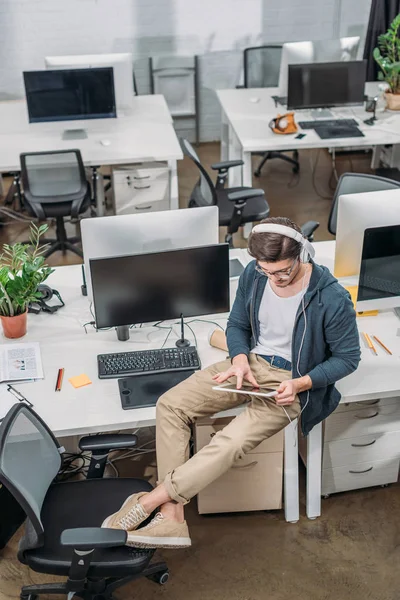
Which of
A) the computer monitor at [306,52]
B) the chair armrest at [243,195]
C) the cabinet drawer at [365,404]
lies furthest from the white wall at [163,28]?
the cabinet drawer at [365,404]

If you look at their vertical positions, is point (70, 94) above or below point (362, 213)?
above

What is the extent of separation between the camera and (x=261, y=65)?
635 cm

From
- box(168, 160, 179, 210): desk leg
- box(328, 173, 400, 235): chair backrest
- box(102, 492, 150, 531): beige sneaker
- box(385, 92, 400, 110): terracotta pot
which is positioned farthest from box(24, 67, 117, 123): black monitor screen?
box(102, 492, 150, 531): beige sneaker

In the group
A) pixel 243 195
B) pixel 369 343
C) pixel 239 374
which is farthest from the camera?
pixel 243 195

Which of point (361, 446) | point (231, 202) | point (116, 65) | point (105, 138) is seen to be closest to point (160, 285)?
point (361, 446)

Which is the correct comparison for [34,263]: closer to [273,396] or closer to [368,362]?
[273,396]

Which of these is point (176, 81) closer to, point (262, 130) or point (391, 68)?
point (262, 130)

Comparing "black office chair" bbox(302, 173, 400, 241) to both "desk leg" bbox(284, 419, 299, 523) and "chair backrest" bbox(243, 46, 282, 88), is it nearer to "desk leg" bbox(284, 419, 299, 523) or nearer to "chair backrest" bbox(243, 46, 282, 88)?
"desk leg" bbox(284, 419, 299, 523)

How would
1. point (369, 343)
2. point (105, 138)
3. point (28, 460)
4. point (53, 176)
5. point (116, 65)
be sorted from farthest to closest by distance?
point (116, 65)
point (105, 138)
point (53, 176)
point (369, 343)
point (28, 460)

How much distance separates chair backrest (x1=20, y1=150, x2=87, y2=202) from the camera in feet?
15.3

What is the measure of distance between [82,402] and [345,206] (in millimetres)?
1399

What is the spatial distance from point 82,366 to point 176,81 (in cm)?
441

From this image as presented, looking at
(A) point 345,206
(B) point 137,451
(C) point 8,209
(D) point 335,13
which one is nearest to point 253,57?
(D) point 335,13

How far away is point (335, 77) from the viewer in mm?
5359
